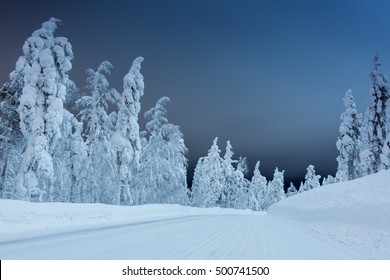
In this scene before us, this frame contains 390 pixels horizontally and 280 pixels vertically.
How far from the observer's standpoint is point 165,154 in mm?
45781

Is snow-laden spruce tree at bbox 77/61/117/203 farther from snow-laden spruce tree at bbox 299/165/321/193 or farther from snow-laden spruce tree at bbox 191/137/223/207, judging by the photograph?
snow-laden spruce tree at bbox 299/165/321/193

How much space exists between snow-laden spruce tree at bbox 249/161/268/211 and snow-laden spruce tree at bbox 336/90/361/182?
43.3 m

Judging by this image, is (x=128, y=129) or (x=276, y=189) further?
(x=276, y=189)

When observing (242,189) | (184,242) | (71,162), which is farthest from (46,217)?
(242,189)

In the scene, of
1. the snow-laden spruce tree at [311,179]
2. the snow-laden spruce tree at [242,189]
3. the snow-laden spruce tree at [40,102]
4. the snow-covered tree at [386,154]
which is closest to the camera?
the snow-laden spruce tree at [40,102]

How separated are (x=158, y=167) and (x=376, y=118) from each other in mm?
24818

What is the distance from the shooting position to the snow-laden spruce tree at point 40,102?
76.4ft

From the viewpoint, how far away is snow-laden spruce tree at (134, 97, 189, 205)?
44.5 metres

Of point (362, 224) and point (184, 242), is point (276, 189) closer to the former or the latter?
point (362, 224)

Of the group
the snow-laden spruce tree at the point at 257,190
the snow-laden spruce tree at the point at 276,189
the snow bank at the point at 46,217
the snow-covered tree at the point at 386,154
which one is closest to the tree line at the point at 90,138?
the snow-covered tree at the point at 386,154

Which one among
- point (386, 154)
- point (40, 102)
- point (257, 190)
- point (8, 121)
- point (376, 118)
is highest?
point (376, 118)

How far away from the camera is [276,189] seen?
100125mm

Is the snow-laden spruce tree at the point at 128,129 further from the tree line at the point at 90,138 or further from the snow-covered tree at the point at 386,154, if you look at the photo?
the snow-covered tree at the point at 386,154
